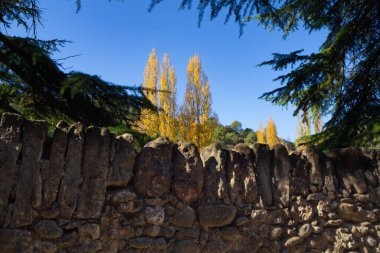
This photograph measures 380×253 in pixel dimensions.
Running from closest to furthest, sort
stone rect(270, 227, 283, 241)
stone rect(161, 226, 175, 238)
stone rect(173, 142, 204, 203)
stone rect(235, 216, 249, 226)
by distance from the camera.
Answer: stone rect(161, 226, 175, 238), stone rect(173, 142, 204, 203), stone rect(235, 216, 249, 226), stone rect(270, 227, 283, 241)

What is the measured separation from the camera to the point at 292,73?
13.7 ft

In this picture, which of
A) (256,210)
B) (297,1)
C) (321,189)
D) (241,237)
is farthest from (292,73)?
(241,237)

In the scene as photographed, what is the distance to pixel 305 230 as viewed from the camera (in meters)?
3.00

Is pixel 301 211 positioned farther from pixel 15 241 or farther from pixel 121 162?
pixel 15 241

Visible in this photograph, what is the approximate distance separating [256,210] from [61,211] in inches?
62.9

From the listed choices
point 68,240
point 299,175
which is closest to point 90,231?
point 68,240

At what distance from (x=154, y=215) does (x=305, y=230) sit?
1439 mm

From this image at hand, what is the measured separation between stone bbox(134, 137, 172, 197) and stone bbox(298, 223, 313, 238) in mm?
1321

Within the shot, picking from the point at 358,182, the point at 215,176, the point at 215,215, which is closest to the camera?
the point at 215,215

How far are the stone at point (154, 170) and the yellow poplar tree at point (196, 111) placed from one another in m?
12.1

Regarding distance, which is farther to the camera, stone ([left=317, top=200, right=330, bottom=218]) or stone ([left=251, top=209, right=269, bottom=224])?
stone ([left=317, top=200, right=330, bottom=218])

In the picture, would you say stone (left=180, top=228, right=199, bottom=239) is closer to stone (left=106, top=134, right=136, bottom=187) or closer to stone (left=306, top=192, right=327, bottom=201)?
stone (left=106, top=134, right=136, bottom=187)

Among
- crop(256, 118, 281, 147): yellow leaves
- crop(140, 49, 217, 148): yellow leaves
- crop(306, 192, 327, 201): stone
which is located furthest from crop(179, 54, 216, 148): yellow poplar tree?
crop(306, 192, 327, 201): stone

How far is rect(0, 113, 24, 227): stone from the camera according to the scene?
2.12 m
